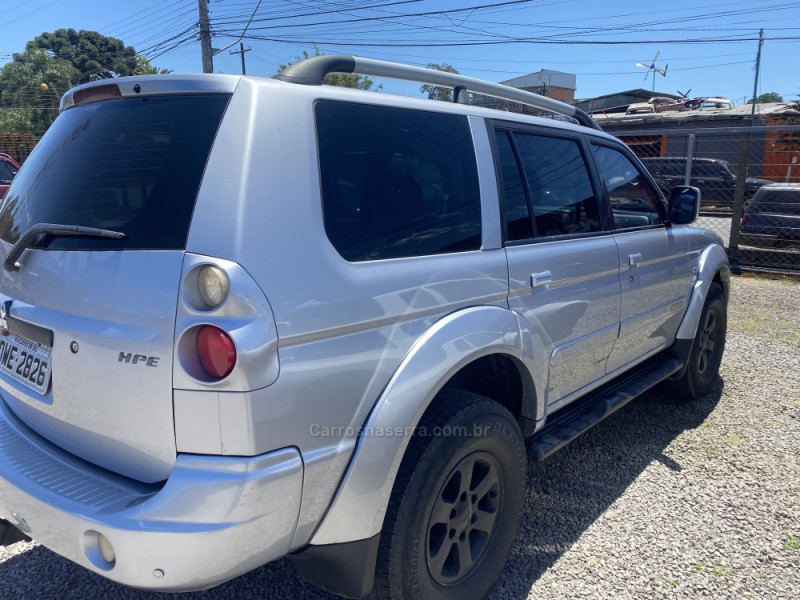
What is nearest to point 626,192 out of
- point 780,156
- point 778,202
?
point 778,202

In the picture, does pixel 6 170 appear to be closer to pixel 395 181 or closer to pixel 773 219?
pixel 395 181

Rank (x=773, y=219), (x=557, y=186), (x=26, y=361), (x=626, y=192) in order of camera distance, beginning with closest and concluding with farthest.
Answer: (x=26, y=361)
(x=557, y=186)
(x=626, y=192)
(x=773, y=219)

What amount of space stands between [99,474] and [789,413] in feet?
14.9

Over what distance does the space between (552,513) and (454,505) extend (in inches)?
43.0

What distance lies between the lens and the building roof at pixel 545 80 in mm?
36312

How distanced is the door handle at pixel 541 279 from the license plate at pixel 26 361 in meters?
1.85

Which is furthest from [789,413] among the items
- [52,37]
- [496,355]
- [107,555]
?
[52,37]

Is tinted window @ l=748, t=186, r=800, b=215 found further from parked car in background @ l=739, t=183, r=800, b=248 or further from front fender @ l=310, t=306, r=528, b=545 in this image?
front fender @ l=310, t=306, r=528, b=545

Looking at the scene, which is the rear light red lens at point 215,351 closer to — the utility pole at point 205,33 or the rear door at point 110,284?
the rear door at point 110,284

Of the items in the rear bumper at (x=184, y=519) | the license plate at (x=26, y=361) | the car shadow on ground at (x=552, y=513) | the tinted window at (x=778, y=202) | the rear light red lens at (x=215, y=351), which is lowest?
the car shadow on ground at (x=552, y=513)

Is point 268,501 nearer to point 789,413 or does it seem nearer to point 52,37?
point 789,413

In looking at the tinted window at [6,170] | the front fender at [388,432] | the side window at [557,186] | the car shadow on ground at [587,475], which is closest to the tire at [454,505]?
the front fender at [388,432]

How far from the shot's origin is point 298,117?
1.80 m

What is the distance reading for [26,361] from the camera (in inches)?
79.7
